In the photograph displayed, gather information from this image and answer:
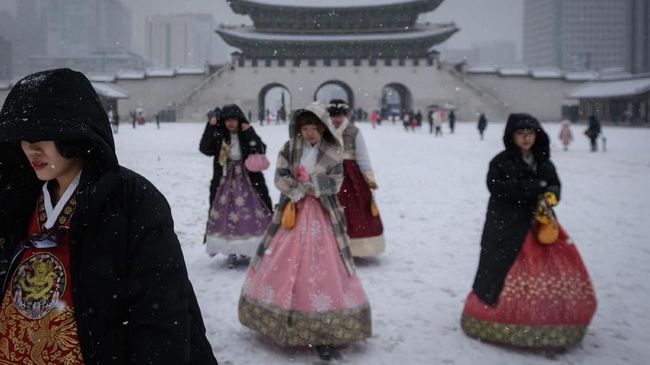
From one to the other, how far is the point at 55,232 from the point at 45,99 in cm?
33

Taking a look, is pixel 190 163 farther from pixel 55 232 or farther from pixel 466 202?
pixel 55 232

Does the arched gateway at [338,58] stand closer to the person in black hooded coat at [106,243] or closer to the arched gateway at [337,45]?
the arched gateway at [337,45]

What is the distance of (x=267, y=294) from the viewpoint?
10.3 feet

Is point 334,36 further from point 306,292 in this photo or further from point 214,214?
point 306,292

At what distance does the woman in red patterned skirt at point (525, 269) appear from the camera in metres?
3.14

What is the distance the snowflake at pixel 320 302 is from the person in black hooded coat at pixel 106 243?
1634 millimetres

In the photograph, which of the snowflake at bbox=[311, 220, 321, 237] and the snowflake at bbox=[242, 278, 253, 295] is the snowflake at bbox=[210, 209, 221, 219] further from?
the snowflake at bbox=[311, 220, 321, 237]

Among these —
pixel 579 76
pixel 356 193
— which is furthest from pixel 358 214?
pixel 579 76

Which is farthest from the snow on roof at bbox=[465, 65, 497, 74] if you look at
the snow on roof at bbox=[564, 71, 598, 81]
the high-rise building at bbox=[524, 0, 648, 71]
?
the high-rise building at bbox=[524, 0, 648, 71]

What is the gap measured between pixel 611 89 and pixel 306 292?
127ft

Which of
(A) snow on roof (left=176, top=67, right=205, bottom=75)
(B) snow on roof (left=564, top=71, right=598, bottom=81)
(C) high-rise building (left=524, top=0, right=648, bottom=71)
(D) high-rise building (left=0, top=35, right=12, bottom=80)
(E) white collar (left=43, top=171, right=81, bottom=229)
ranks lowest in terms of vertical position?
(E) white collar (left=43, top=171, right=81, bottom=229)

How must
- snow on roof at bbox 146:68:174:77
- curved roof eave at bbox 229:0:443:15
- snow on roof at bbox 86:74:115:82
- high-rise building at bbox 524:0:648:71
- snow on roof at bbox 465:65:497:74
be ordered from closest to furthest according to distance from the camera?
curved roof eave at bbox 229:0:443:15 → snow on roof at bbox 86:74:115:82 → snow on roof at bbox 146:68:174:77 → snow on roof at bbox 465:65:497:74 → high-rise building at bbox 524:0:648:71

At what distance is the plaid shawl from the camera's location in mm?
3297

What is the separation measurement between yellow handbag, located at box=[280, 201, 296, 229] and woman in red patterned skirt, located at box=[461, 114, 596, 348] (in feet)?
3.94
